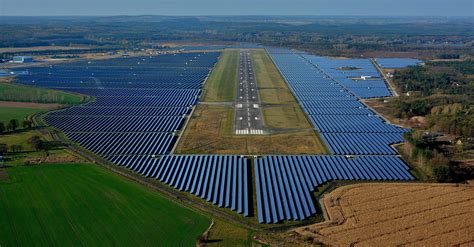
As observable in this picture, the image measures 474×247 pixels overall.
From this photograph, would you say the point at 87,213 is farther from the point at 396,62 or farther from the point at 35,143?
the point at 396,62

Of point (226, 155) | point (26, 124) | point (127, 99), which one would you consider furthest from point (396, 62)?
point (26, 124)

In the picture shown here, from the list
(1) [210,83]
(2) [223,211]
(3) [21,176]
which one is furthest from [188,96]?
(2) [223,211]

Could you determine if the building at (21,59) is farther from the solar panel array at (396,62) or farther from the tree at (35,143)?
the solar panel array at (396,62)

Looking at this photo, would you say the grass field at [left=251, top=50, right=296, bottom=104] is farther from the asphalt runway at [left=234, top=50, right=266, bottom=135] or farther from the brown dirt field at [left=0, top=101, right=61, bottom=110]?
the brown dirt field at [left=0, top=101, right=61, bottom=110]

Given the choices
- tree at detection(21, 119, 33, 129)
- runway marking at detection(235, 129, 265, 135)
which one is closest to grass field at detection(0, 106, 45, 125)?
tree at detection(21, 119, 33, 129)

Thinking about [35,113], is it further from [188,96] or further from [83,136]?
[188,96]

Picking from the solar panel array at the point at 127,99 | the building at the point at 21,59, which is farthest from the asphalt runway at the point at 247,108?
the building at the point at 21,59

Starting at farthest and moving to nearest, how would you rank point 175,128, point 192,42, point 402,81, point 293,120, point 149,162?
1. point 192,42
2. point 402,81
3. point 293,120
4. point 175,128
5. point 149,162
